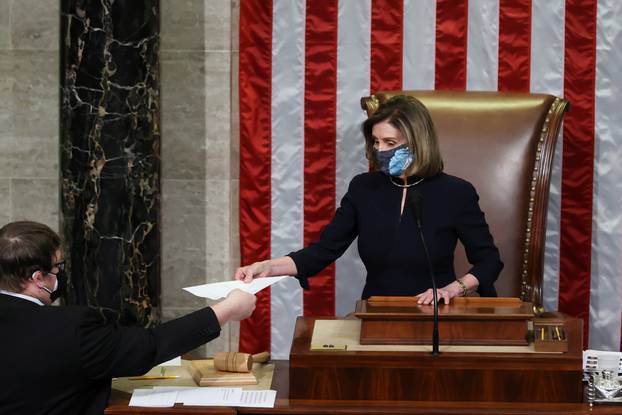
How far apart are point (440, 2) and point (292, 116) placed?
0.90 m

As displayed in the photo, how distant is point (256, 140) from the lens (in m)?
4.88

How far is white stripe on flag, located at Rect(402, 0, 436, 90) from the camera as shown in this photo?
15.6ft

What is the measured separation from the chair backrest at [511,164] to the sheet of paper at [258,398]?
178 centimetres

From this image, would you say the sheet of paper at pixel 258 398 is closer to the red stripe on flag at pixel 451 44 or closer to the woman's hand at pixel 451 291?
the woman's hand at pixel 451 291

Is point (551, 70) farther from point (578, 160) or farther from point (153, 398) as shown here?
point (153, 398)

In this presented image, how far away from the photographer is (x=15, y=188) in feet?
16.8

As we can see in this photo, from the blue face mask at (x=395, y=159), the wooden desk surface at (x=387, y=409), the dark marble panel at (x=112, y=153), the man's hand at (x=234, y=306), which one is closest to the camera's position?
the wooden desk surface at (x=387, y=409)

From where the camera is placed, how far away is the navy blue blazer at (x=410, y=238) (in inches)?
148

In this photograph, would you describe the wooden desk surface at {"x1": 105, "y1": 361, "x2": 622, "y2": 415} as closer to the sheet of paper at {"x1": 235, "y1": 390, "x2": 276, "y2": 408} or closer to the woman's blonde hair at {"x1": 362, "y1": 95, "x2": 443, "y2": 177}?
the sheet of paper at {"x1": 235, "y1": 390, "x2": 276, "y2": 408}

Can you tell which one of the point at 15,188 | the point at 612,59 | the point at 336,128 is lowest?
the point at 15,188

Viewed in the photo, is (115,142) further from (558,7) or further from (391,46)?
(558,7)

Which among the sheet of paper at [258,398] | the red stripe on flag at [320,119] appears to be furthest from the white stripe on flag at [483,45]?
the sheet of paper at [258,398]

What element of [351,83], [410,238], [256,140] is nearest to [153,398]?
[410,238]

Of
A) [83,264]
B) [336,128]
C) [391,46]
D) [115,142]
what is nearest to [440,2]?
[391,46]
